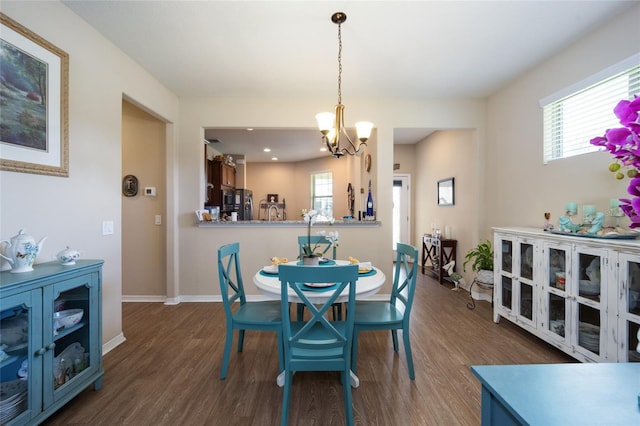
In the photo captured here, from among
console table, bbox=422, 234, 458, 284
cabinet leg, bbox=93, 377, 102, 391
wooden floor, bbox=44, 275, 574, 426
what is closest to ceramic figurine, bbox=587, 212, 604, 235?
wooden floor, bbox=44, 275, 574, 426

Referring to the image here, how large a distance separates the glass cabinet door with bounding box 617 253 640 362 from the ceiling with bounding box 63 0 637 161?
Answer: 1893 millimetres

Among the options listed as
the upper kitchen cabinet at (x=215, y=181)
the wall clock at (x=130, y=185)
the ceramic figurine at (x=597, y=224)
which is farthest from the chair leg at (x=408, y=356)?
the upper kitchen cabinet at (x=215, y=181)

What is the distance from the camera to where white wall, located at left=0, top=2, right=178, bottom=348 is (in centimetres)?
183

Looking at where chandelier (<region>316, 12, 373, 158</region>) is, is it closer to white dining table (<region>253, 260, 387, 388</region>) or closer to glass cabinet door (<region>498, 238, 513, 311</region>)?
white dining table (<region>253, 260, 387, 388</region>)

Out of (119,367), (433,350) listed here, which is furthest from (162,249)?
(433,350)

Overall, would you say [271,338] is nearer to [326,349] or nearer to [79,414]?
[326,349]

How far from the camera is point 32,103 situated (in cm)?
184

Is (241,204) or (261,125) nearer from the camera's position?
(261,125)

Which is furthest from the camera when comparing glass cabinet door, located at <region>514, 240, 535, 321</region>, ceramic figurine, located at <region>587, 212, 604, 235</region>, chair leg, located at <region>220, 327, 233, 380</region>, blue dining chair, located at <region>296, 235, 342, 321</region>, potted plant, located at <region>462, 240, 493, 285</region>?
potted plant, located at <region>462, 240, 493, 285</region>

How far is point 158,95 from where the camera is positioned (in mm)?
3291

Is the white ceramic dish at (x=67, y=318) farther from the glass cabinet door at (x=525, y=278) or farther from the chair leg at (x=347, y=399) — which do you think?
the glass cabinet door at (x=525, y=278)

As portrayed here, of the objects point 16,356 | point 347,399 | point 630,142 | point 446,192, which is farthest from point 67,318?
point 446,192

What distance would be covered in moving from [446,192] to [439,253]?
1.05m

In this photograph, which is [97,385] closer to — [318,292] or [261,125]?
[318,292]
